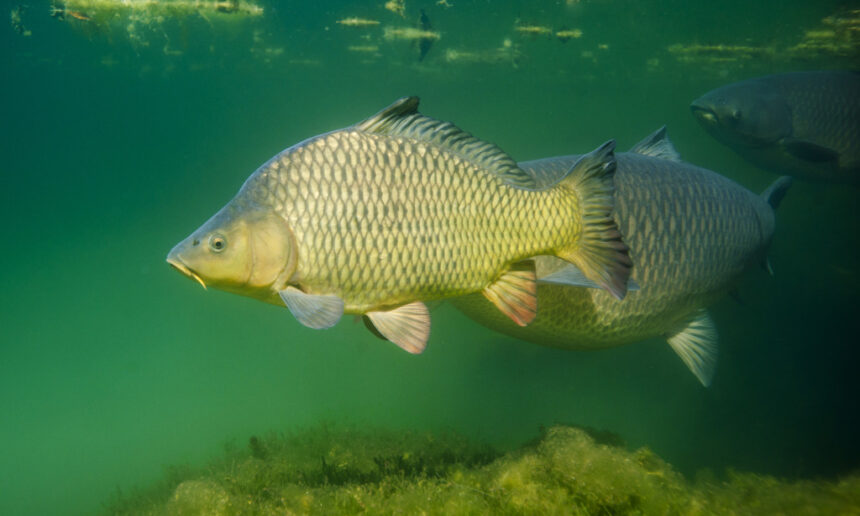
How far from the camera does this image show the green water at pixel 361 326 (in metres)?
10.4

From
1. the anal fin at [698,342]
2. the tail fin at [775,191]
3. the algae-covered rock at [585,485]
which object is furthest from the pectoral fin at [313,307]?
the tail fin at [775,191]

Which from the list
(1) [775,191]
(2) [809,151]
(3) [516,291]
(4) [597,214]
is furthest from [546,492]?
(2) [809,151]

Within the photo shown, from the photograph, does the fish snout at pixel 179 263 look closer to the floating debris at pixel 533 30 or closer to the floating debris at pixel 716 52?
the floating debris at pixel 533 30

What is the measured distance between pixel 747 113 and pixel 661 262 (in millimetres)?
6211

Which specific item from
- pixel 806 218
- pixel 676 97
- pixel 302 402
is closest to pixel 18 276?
pixel 302 402

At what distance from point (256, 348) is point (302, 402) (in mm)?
6506

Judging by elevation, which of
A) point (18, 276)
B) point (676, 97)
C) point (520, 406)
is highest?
point (676, 97)

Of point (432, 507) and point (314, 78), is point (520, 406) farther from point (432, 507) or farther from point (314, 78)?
point (314, 78)

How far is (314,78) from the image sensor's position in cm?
2517

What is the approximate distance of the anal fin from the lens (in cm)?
483

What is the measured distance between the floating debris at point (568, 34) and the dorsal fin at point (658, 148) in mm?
13813

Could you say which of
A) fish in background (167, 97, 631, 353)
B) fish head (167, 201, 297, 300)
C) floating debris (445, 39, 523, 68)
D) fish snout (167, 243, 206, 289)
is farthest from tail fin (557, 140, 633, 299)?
floating debris (445, 39, 523, 68)

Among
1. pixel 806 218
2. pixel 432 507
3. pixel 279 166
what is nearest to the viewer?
pixel 279 166

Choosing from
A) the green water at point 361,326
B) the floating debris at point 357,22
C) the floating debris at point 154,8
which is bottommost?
the green water at point 361,326
